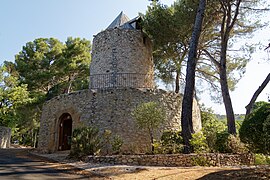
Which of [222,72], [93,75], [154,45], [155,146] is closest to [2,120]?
[93,75]

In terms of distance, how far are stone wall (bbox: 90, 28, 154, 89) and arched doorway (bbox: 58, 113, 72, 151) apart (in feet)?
8.43

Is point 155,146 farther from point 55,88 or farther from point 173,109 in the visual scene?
point 55,88

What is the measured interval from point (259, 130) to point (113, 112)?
7.23m

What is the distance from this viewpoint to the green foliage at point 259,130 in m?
6.09

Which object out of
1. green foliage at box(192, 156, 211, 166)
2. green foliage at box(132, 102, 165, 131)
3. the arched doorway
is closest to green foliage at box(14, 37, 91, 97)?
the arched doorway

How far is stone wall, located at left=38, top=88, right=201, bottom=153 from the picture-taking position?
38.8 ft

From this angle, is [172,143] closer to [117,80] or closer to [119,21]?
[117,80]

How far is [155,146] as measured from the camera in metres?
9.65

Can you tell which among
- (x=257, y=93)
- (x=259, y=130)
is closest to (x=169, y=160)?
(x=259, y=130)

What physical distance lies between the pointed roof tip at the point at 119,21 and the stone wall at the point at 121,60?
1.98 m

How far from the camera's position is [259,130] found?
628cm

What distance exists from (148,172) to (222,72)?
809cm

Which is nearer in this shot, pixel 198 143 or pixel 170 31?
pixel 198 143

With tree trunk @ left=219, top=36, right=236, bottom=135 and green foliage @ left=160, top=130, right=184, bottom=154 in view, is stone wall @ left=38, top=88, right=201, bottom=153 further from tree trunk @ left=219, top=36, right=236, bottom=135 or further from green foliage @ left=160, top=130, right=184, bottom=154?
tree trunk @ left=219, top=36, right=236, bottom=135
